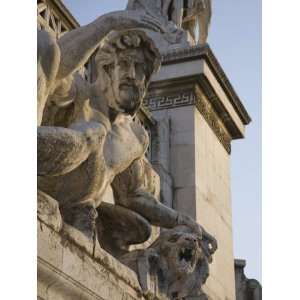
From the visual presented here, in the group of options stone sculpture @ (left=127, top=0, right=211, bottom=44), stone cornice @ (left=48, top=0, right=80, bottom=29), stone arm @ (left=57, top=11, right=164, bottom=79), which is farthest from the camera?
stone sculpture @ (left=127, top=0, right=211, bottom=44)

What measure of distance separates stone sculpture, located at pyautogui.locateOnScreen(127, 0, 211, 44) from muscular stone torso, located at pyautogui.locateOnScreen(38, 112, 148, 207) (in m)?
3.17

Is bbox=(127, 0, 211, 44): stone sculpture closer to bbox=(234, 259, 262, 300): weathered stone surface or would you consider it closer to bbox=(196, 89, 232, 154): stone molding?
bbox=(196, 89, 232, 154): stone molding

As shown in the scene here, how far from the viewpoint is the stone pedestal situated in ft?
22.2

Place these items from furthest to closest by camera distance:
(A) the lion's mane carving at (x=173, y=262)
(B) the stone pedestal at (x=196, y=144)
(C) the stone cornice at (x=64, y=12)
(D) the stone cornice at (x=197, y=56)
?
(D) the stone cornice at (x=197, y=56), (B) the stone pedestal at (x=196, y=144), (C) the stone cornice at (x=64, y=12), (A) the lion's mane carving at (x=173, y=262)

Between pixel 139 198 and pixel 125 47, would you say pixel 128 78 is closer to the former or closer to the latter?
pixel 125 47

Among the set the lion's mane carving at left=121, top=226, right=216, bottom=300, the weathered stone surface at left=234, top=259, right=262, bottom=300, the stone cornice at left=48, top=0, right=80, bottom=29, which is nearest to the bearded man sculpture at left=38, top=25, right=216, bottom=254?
the lion's mane carving at left=121, top=226, right=216, bottom=300

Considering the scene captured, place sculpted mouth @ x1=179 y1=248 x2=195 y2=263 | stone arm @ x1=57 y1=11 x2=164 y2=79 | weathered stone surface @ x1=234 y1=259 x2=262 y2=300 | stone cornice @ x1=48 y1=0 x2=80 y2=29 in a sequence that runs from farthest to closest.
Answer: weathered stone surface @ x1=234 y1=259 x2=262 y2=300 → stone cornice @ x1=48 y1=0 x2=80 y2=29 → sculpted mouth @ x1=179 y1=248 x2=195 y2=263 → stone arm @ x1=57 y1=11 x2=164 y2=79

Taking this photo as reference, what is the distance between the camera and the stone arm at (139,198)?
4.65 metres

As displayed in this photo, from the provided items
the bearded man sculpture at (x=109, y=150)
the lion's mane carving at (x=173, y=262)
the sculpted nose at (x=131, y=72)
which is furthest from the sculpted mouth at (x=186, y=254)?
the sculpted nose at (x=131, y=72)

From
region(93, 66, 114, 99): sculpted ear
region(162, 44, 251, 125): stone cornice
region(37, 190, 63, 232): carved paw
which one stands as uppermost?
region(162, 44, 251, 125): stone cornice

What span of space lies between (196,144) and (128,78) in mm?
2765

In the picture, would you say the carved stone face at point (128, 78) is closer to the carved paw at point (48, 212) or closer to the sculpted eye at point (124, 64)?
the sculpted eye at point (124, 64)
